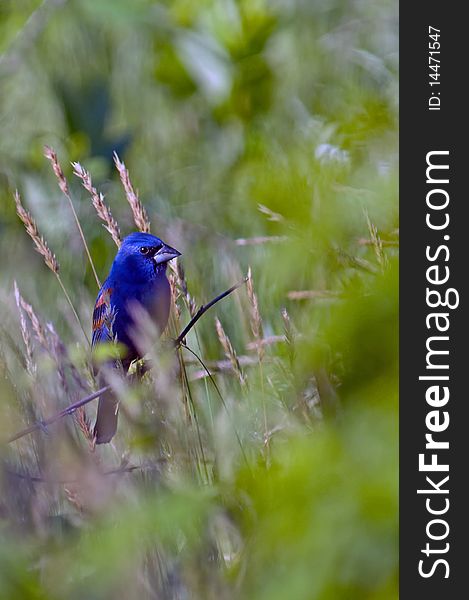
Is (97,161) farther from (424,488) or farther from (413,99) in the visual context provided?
(424,488)

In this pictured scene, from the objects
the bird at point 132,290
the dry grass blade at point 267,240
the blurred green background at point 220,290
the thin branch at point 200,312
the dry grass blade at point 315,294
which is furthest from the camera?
the bird at point 132,290

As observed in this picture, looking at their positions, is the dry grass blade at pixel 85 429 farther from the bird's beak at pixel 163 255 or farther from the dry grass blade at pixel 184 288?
the bird's beak at pixel 163 255

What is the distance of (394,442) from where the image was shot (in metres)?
0.82

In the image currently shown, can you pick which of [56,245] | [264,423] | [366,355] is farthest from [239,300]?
[56,245]

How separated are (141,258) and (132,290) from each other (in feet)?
0.19

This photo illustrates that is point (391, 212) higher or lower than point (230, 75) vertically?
lower

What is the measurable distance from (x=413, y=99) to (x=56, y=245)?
5.53 ft

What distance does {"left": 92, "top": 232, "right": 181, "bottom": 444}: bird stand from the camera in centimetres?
159

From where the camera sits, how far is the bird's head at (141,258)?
1.61m

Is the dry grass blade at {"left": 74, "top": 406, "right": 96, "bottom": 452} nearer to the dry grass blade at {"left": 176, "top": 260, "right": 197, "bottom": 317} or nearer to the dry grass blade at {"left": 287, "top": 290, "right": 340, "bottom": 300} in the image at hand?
the dry grass blade at {"left": 176, "top": 260, "right": 197, "bottom": 317}

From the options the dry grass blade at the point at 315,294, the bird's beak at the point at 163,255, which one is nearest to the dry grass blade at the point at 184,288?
the bird's beak at the point at 163,255

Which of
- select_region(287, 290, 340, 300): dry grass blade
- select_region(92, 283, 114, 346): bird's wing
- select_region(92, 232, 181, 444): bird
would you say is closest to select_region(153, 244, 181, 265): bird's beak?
select_region(92, 232, 181, 444): bird

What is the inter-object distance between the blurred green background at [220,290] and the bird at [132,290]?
5cm

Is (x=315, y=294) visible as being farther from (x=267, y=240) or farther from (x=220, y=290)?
(x=220, y=290)
